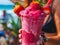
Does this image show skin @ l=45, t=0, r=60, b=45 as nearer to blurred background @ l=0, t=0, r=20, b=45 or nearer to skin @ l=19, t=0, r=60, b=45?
skin @ l=19, t=0, r=60, b=45

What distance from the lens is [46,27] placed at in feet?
2.70

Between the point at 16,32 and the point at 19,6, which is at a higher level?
the point at 19,6

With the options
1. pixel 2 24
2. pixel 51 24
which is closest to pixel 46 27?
pixel 51 24

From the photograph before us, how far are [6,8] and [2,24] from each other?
3.6 inches

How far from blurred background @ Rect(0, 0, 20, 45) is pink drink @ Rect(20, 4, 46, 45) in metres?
0.14

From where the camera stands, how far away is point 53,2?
2.67ft

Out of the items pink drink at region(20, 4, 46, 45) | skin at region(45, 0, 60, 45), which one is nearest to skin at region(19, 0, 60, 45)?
skin at region(45, 0, 60, 45)

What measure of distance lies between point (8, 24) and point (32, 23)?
0.67 feet

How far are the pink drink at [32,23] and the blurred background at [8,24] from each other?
5.4 inches

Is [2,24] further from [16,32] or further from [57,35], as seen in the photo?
[57,35]

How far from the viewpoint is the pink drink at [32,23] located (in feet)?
2.20

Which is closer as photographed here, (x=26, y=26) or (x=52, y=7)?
(x=26, y=26)

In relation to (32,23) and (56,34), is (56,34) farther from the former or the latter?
(32,23)

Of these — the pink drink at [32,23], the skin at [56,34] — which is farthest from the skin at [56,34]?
the pink drink at [32,23]
